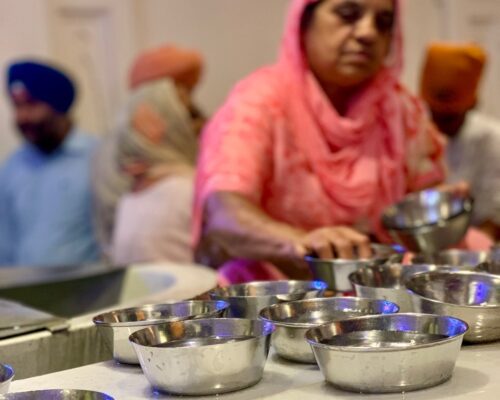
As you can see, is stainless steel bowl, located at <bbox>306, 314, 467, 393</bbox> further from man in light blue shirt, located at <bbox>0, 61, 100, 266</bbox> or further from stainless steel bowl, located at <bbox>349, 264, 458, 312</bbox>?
man in light blue shirt, located at <bbox>0, 61, 100, 266</bbox>

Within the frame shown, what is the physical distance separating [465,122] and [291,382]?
2.61 meters

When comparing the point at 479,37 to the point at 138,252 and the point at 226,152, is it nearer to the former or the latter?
the point at 138,252

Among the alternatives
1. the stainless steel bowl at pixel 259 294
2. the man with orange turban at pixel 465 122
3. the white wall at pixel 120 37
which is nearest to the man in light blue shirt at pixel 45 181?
the white wall at pixel 120 37

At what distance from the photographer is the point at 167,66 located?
4.01 metres

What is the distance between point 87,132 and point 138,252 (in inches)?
63.3

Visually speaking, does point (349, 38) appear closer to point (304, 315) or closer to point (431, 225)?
point (431, 225)

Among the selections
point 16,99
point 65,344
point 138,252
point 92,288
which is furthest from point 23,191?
point 65,344

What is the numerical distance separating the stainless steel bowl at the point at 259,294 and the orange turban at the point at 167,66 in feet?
9.26

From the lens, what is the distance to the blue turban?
13.0 ft

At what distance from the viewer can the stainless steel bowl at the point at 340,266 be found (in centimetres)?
137

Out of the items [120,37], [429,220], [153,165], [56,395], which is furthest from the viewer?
[120,37]

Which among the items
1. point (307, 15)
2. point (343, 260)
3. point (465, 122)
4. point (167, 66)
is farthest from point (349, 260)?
point (167, 66)

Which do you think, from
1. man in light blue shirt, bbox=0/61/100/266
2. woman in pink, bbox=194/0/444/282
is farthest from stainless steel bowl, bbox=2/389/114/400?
man in light blue shirt, bbox=0/61/100/266

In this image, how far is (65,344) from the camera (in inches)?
52.1
